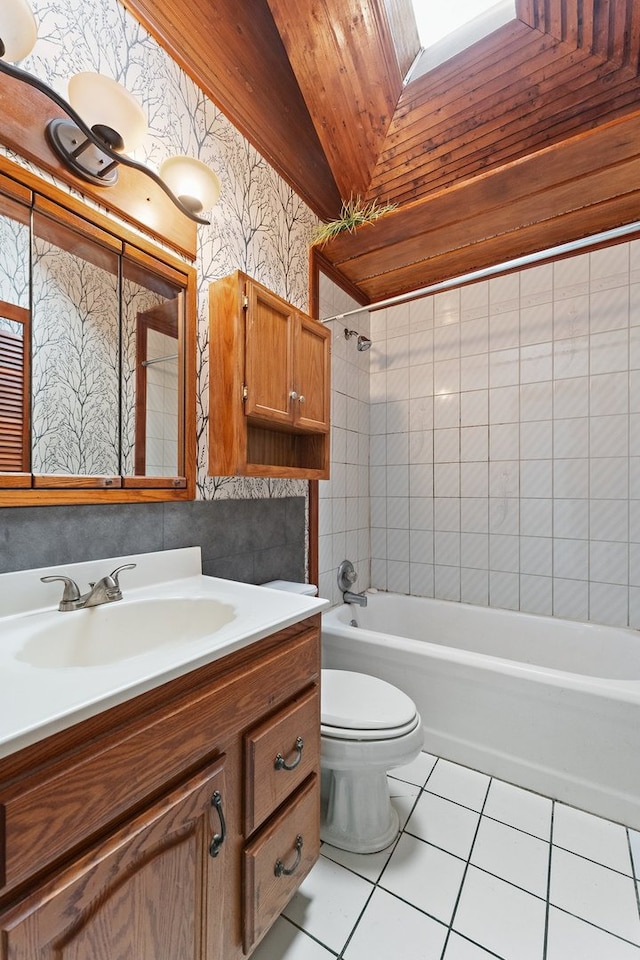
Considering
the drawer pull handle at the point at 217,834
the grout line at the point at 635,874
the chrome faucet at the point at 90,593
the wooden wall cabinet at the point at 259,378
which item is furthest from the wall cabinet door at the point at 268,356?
the grout line at the point at 635,874

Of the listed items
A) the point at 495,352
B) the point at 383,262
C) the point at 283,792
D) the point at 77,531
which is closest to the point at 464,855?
the point at 283,792

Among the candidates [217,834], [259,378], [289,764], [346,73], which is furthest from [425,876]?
[346,73]

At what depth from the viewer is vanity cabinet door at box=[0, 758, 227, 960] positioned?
52 centimetres

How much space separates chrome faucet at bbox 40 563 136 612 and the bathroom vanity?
0.09 ft

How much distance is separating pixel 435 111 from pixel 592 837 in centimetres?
272

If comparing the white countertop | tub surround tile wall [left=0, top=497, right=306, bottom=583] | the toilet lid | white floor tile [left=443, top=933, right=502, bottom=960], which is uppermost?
tub surround tile wall [left=0, top=497, right=306, bottom=583]

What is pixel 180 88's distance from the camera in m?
1.38

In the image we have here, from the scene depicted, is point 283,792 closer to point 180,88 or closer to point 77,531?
point 77,531

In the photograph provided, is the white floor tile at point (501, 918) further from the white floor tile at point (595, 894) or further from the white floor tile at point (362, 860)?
the white floor tile at point (362, 860)

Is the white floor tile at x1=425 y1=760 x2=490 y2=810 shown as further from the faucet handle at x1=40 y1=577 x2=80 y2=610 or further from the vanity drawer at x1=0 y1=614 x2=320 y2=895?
the faucet handle at x1=40 y1=577 x2=80 y2=610

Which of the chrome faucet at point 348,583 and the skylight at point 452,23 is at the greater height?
the skylight at point 452,23

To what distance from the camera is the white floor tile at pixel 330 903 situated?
3.39 feet

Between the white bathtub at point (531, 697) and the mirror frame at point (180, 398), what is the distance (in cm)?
103

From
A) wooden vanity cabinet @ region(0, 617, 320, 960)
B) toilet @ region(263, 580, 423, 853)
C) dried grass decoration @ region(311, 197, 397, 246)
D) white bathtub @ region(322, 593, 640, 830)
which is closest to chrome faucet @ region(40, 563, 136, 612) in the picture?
wooden vanity cabinet @ region(0, 617, 320, 960)
